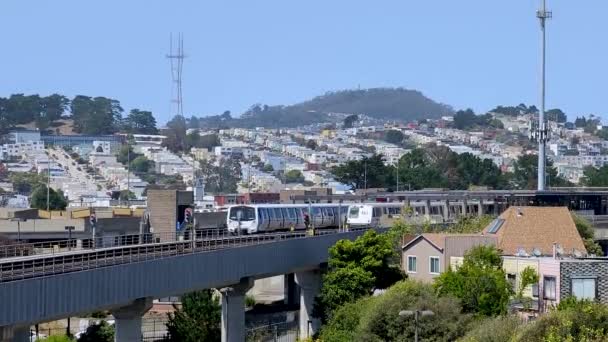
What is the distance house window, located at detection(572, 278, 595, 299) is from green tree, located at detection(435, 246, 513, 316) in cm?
227

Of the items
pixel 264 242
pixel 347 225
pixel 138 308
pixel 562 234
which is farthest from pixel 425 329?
pixel 347 225

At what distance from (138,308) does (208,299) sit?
51.9 feet

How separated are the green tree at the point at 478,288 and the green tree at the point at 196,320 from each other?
11.3 metres

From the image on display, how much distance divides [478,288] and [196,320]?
46.6 feet

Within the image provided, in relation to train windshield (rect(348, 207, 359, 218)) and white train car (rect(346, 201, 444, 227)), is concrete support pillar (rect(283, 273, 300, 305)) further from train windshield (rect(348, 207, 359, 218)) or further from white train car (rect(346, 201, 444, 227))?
train windshield (rect(348, 207, 359, 218))

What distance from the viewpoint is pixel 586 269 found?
5225 centimetres

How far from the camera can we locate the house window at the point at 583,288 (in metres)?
52.0

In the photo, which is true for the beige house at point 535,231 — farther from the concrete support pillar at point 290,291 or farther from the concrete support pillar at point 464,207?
the concrete support pillar at point 464,207

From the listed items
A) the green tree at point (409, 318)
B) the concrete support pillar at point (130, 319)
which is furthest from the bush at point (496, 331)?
the concrete support pillar at point (130, 319)

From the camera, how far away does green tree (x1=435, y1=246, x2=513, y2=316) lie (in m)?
51.9

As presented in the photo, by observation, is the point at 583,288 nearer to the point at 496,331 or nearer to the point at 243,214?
the point at 496,331

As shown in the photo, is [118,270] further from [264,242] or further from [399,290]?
[264,242]

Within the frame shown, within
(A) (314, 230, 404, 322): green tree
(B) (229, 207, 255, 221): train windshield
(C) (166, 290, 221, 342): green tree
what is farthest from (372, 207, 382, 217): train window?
(C) (166, 290, 221, 342): green tree

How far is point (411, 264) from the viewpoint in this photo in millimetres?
64812
